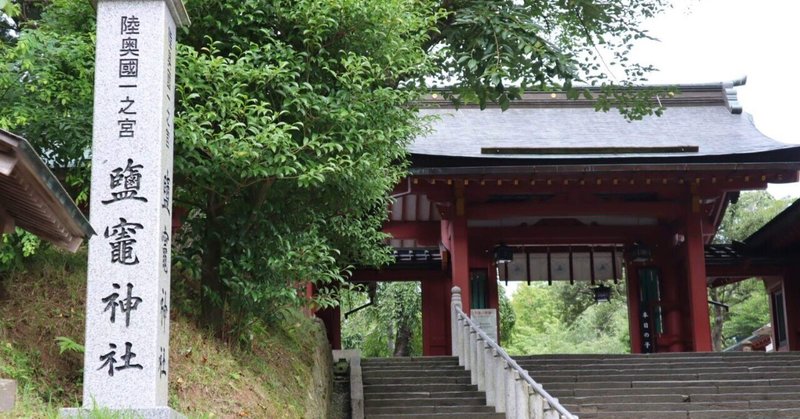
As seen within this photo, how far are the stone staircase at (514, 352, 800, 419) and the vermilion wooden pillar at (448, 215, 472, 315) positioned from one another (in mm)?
2524

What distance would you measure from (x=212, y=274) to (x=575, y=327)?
96.5 feet

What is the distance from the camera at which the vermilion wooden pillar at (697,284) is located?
54.8 feet

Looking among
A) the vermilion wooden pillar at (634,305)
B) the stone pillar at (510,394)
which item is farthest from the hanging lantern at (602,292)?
the stone pillar at (510,394)

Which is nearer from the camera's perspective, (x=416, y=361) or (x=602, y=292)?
(x=416, y=361)

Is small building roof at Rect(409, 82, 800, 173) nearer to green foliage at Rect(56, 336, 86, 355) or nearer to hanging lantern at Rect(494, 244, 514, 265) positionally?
hanging lantern at Rect(494, 244, 514, 265)

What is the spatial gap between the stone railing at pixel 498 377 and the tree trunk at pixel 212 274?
11.4 ft

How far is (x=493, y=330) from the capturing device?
56.1 ft

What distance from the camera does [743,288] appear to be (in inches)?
1288

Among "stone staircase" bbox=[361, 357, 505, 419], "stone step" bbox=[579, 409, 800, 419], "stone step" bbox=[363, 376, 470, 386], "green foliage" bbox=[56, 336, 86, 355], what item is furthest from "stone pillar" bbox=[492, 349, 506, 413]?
"green foliage" bbox=[56, 336, 86, 355]

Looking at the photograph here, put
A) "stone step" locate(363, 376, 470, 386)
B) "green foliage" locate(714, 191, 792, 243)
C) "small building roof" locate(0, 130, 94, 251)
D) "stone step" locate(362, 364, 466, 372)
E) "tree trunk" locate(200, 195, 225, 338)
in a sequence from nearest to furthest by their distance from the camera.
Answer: "small building roof" locate(0, 130, 94, 251), "tree trunk" locate(200, 195, 225, 338), "stone step" locate(363, 376, 470, 386), "stone step" locate(362, 364, 466, 372), "green foliage" locate(714, 191, 792, 243)

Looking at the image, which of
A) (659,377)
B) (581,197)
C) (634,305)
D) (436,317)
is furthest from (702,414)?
(436,317)

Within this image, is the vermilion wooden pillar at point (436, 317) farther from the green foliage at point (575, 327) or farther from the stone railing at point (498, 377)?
the green foliage at point (575, 327)

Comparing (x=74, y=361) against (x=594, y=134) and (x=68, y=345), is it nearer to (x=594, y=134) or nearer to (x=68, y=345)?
(x=68, y=345)

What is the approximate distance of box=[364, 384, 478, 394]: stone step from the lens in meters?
13.4
